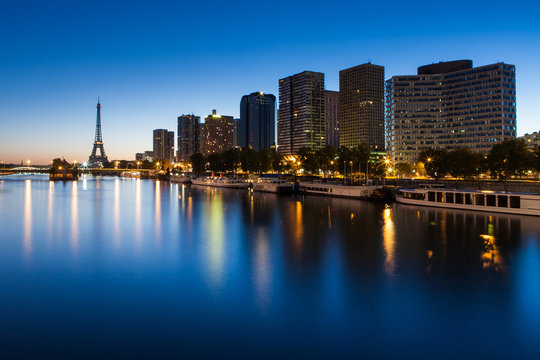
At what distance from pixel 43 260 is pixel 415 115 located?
169 metres

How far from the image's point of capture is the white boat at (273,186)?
3406 inches

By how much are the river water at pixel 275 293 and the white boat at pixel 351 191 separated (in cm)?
2939

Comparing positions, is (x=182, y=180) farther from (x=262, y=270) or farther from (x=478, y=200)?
(x=262, y=270)

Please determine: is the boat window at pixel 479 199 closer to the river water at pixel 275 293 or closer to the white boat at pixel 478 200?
the white boat at pixel 478 200

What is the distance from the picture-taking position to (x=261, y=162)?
146250 millimetres

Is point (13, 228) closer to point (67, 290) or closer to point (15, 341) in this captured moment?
point (67, 290)

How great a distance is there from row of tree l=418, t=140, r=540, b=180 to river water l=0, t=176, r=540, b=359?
33.6m

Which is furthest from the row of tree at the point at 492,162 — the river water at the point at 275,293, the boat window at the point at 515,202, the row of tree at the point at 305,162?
the river water at the point at 275,293

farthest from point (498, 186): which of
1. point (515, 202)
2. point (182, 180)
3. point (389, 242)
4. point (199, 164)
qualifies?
point (199, 164)

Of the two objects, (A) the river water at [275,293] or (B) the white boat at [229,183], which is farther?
(B) the white boat at [229,183]

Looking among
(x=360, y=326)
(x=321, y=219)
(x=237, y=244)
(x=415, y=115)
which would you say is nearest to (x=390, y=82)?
(x=415, y=115)

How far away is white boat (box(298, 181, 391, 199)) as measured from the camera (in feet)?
214

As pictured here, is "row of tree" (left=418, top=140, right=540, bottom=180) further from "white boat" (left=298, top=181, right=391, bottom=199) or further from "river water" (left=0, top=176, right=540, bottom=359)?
"river water" (left=0, top=176, right=540, bottom=359)

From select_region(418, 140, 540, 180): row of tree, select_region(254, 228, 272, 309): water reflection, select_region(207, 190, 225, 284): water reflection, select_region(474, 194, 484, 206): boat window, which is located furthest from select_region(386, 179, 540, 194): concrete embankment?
select_region(254, 228, 272, 309): water reflection
